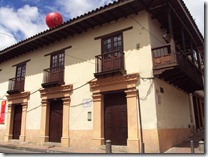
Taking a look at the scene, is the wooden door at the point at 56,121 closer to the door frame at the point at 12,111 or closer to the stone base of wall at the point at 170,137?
the door frame at the point at 12,111

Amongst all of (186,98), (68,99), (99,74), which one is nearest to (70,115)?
(68,99)

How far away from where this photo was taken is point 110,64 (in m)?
10.7

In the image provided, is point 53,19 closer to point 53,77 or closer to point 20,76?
point 53,77

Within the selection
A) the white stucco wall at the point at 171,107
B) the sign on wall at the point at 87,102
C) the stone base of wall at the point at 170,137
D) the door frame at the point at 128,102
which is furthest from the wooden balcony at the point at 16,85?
the stone base of wall at the point at 170,137

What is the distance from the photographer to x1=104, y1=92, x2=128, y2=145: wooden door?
10211 millimetres

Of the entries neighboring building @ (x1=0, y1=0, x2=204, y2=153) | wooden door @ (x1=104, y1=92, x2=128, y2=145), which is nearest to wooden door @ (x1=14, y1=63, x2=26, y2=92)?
neighboring building @ (x1=0, y1=0, x2=204, y2=153)

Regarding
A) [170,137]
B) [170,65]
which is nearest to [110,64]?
[170,65]

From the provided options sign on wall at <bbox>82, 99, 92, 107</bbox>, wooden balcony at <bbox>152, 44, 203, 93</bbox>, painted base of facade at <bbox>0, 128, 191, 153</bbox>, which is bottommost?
painted base of facade at <bbox>0, 128, 191, 153</bbox>

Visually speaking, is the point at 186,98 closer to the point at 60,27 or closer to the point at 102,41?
the point at 102,41

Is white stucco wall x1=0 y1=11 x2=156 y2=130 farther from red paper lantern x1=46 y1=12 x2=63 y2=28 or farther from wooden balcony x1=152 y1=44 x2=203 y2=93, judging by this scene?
red paper lantern x1=46 y1=12 x2=63 y2=28

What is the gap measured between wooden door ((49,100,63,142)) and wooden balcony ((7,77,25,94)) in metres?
3.06

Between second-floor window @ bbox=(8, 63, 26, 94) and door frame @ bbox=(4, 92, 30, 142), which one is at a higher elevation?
second-floor window @ bbox=(8, 63, 26, 94)

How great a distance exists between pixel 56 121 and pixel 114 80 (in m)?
4.48

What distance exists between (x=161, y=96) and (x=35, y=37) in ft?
26.6
